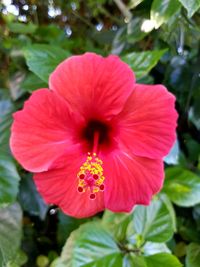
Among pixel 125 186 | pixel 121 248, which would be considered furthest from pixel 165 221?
pixel 125 186

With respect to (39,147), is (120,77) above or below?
above

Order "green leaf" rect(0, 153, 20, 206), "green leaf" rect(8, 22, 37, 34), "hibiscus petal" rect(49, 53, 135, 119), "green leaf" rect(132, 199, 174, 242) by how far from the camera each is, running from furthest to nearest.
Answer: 1. "green leaf" rect(8, 22, 37, 34)
2. "green leaf" rect(132, 199, 174, 242)
3. "green leaf" rect(0, 153, 20, 206)
4. "hibiscus petal" rect(49, 53, 135, 119)

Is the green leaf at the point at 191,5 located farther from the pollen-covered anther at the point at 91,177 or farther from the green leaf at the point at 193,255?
the green leaf at the point at 193,255

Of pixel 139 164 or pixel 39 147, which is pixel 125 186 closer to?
pixel 139 164

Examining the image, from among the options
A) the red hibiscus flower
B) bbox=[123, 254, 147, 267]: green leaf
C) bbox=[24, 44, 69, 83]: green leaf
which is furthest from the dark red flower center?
bbox=[123, 254, 147, 267]: green leaf

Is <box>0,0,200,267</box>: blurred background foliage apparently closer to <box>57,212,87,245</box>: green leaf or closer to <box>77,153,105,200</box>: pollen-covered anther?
<box>57,212,87,245</box>: green leaf
